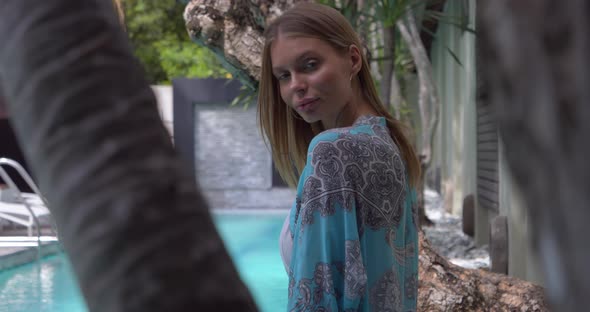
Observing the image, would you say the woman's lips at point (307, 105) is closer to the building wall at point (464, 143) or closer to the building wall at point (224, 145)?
the building wall at point (464, 143)

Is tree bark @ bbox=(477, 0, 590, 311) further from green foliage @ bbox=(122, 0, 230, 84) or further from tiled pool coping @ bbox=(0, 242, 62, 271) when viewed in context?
green foliage @ bbox=(122, 0, 230, 84)

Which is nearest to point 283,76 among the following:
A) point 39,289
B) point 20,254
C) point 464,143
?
point 39,289

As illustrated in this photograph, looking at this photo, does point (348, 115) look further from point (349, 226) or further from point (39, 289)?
point (39, 289)

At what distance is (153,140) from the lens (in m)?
0.50

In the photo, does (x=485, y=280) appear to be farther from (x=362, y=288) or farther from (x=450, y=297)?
(x=362, y=288)

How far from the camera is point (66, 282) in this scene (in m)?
6.83

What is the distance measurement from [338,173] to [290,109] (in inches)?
18.4

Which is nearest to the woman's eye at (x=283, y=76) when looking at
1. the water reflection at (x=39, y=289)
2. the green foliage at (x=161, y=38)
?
the water reflection at (x=39, y=289)

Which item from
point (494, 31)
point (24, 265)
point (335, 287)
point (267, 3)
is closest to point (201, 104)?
point (24, 265)

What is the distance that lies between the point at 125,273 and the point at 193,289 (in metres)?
0.05

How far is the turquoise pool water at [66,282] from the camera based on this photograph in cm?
589

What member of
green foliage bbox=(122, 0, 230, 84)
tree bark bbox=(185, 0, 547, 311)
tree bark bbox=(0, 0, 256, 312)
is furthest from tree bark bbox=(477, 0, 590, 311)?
green foliage bbox=(122, 0, 230, 84)

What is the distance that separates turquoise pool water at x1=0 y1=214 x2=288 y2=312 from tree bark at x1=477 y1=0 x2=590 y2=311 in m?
3.96

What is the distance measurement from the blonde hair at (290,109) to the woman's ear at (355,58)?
0.04 ft
